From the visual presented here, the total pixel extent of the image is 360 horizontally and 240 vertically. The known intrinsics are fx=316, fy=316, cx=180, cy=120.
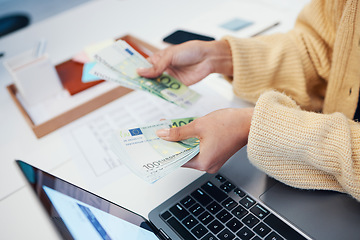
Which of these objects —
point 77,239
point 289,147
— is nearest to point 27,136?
point 77,239

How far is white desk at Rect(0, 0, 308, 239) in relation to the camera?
0.50 meters

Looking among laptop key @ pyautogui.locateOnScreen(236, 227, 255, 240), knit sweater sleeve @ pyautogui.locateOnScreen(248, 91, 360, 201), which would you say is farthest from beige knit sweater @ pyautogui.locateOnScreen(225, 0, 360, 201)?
laptop key @ pyautogui.locateOnScreen(236, 227, 255, 240)

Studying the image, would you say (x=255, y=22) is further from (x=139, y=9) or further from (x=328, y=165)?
(x=328, y=165)

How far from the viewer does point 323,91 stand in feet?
2.26

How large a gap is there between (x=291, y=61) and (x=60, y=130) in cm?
50

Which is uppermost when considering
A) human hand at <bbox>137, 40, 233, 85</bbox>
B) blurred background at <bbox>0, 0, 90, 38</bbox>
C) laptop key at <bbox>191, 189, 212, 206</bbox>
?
human hand at <bbox>137, 40, 233, 85</bbox>

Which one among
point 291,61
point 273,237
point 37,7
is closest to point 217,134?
point 273,237

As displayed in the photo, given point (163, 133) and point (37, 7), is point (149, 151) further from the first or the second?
point (37, 7)

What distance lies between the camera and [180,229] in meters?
0.43

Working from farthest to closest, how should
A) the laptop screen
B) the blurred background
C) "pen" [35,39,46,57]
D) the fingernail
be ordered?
the blurred background < "pen" [35,39,46,57] < the fingernail < the laptop screen

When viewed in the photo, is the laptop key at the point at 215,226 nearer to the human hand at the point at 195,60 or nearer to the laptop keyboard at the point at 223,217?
the laptop keyboard at the point at 223,217

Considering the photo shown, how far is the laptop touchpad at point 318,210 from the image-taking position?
0.41m

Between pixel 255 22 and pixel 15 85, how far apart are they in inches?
25.9

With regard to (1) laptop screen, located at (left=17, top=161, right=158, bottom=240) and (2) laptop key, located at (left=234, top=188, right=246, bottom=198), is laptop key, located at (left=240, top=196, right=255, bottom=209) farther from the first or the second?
(1) laptop screen, located at (left=17, top=161, right=158, bottom=240)
